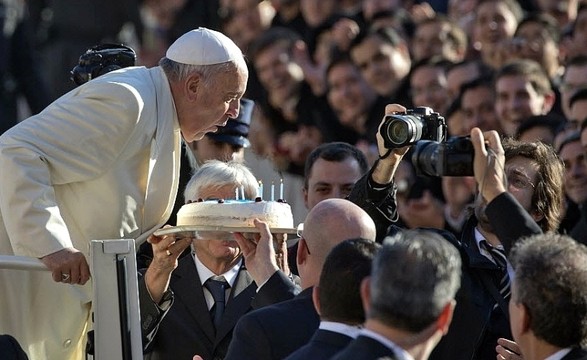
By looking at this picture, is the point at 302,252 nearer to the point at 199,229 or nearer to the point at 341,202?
the point at 341,202

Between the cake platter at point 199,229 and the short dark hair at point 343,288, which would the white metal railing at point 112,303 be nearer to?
the cake platter at point 199,229

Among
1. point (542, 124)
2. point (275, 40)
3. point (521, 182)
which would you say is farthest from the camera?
point (275, 40)

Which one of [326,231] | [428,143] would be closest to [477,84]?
[428,143]

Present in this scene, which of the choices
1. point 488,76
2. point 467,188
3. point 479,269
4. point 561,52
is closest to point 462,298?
point 479,269

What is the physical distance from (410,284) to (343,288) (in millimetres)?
420

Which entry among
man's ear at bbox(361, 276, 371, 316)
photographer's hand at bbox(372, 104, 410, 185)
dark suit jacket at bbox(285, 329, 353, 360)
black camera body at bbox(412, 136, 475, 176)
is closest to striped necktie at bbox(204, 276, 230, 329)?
photographer's hand at bbox(372, 104, 410, 185)

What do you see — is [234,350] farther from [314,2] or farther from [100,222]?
[314,2]

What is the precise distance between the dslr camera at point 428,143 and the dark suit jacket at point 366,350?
1.03m

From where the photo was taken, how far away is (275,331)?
4.63m

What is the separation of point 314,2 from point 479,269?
6264mm

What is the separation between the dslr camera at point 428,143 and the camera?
4738mm

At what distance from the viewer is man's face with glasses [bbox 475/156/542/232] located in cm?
561

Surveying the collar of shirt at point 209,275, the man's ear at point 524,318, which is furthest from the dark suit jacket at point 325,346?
the collar of shirt at point 209,275

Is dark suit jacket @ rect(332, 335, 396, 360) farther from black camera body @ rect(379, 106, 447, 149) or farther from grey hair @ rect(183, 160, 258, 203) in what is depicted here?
grey hair @ rect(183, 160, 258, 203)
